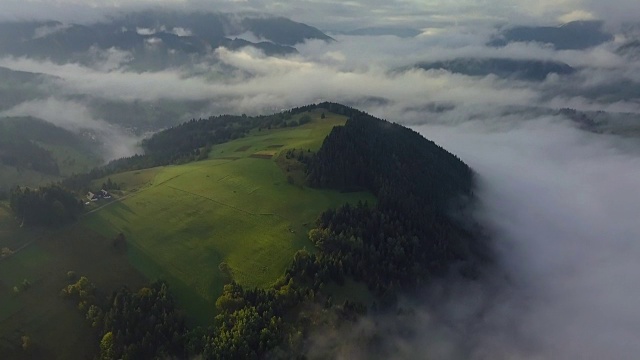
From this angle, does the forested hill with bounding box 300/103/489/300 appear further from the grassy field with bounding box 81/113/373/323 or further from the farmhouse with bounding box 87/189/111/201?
the farmhouse with bounding box 87/189/111/201

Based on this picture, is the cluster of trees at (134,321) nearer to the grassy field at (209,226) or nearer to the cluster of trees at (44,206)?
the grassy field at (209,226)

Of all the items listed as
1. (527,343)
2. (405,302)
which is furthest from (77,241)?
(527,343)

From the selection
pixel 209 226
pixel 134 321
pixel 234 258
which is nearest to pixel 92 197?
pixel 209 226

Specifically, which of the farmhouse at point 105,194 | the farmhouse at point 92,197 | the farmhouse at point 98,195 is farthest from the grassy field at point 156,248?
the farmhouse at point 92,197

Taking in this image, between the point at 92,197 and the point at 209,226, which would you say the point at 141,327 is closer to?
the point at 209,226

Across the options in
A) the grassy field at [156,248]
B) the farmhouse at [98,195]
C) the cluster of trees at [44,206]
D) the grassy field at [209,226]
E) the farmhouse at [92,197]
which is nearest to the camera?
the grassy field at [156,248]
